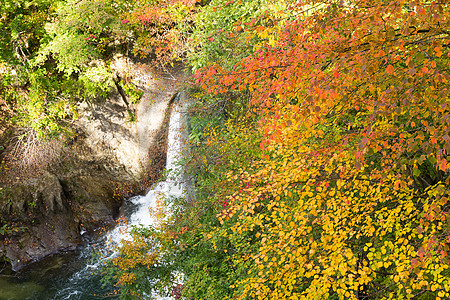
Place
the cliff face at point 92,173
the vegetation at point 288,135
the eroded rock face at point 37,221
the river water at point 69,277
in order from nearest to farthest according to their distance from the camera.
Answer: the vegetation at point 288,135 → the river water at point 69,277 → the eroded rock face at point 37,221 → the cliff face at point 92,173

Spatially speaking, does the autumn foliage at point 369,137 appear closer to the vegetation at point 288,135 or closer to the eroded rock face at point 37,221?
the vegetation at point 288,135

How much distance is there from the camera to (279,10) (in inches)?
276

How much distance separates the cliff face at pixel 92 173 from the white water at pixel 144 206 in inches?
27.9

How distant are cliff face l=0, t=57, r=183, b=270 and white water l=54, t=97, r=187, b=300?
71 cm

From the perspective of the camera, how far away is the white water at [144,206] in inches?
385

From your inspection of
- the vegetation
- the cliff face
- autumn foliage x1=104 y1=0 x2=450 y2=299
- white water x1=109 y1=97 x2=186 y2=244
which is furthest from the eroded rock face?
autumn foliage x1=104 y1=0 x2=450 y2=299

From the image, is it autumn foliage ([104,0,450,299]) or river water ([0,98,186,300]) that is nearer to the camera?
autumn foliage ([104,0,450,299])

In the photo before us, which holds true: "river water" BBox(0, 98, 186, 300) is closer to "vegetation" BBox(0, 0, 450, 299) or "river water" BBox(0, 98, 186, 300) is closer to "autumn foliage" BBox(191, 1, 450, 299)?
"vegetation" BBox(0, 0, 450, 299)

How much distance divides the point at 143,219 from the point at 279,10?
8.86 meters

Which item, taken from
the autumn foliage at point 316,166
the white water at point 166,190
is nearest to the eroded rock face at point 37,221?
the white water at point 166,190

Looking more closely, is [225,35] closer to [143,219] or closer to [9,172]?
[143,219]

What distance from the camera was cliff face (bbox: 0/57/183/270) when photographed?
11.6 m

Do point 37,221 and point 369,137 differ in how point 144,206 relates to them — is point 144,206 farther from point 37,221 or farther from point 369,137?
point 369,137

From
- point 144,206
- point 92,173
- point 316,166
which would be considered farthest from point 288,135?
point 92,173
